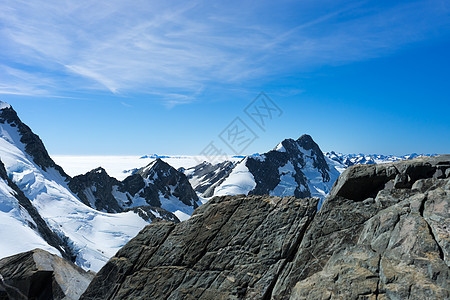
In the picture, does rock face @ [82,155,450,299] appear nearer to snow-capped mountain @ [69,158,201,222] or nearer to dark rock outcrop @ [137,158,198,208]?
snow-capped mountain @ [69,158,201,222]

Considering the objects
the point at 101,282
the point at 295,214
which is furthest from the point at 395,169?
the point at 101,282

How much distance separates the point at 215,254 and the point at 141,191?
144252 millimetres

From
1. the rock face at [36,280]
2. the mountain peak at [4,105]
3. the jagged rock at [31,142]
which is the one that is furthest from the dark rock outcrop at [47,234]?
the mountain peak at [4,105]

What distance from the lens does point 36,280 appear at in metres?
17.3

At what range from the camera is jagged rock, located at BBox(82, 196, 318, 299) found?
13.0 m

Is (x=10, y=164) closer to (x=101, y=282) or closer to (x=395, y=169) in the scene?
(x=101, y=282)

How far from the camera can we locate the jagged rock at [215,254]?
42.7ft

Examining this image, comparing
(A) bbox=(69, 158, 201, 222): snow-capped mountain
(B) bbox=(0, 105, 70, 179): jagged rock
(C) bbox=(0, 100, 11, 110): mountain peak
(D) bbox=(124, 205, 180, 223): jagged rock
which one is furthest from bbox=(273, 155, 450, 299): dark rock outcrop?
(C) bbox=(0, 100, 11, 110): mountain peak

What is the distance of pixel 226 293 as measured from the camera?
41.5 feet

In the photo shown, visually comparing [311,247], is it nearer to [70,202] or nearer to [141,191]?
[70,202]

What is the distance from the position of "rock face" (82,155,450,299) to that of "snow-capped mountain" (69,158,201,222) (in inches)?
3762

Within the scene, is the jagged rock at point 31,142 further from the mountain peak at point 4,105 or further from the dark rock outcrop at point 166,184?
the dark rock outcrop at point 166,184

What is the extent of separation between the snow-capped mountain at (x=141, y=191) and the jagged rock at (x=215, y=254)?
312 ft

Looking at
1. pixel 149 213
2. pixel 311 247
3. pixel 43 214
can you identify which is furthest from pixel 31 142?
pixel 311 247
